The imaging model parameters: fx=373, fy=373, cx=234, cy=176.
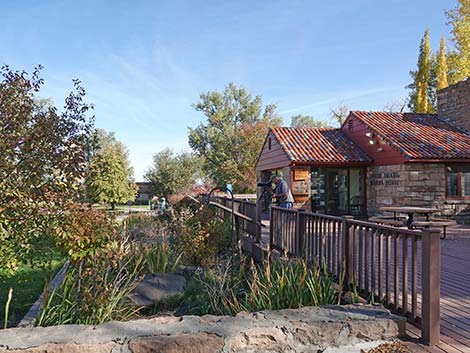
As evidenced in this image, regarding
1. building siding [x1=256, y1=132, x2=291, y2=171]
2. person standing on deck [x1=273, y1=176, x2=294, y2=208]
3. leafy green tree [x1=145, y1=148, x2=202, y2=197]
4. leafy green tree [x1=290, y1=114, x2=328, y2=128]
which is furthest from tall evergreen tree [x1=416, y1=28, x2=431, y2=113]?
leafy green tree [x1=290, y1=114, x2=328, y2=128]

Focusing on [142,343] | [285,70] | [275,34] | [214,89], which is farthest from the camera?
[214,89]

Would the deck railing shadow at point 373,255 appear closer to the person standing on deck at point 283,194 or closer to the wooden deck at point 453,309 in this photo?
the wooden deck at point 453,309

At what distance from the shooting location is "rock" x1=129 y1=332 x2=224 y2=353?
9.05 feet

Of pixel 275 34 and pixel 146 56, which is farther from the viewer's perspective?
pixel 275 34

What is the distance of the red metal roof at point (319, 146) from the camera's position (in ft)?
49.1

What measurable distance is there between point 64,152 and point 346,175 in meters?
13.6

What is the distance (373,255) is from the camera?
379 cm

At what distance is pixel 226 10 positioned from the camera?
12555 millimetres

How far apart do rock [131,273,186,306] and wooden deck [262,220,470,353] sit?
3.05 meters

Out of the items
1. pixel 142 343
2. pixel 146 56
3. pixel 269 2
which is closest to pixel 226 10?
pixel 269 2

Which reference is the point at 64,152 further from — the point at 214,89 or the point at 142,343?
the point at 214,89

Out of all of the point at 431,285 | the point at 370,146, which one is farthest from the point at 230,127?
the point at 431,285

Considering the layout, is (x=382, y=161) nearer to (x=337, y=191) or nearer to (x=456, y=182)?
(x=337, y=191)

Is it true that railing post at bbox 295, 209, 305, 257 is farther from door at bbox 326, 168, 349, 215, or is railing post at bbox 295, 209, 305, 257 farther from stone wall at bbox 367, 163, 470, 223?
door at bbox 326, 168, 349, 215
